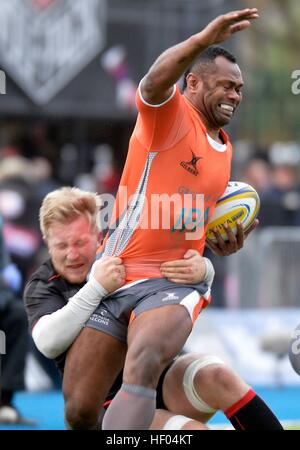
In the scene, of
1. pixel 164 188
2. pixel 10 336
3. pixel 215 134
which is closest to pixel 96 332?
pixel 164 188

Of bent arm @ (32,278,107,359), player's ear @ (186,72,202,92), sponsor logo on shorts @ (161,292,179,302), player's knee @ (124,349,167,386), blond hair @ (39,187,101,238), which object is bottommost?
player's knee @ (124,349,167,386)

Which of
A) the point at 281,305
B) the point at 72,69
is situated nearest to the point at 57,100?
the point at 72,69

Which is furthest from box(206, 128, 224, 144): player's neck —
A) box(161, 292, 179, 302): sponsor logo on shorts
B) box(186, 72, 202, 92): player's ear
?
box(161, 292, 179, 302): sponsor logo on shorts

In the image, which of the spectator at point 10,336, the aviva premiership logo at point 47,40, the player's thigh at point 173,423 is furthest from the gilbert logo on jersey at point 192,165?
the aviva premiership logo at point 47,40

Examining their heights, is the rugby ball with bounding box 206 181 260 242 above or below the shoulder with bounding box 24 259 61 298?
above

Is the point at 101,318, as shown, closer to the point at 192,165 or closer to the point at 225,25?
the point at 192,165

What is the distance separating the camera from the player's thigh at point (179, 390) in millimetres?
4934

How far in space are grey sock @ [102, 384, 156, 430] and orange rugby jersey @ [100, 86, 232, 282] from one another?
2.02 ft

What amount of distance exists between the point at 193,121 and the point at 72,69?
306 inches

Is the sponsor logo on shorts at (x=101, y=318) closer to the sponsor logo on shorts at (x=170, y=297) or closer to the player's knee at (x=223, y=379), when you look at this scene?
the sponsor logo on shorts at (x=170, y=297)

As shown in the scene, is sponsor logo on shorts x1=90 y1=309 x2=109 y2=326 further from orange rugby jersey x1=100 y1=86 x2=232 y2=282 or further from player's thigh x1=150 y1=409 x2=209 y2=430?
player's thigh x1=150 y1=409 x2=209 y2=430

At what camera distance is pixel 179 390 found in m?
4.95

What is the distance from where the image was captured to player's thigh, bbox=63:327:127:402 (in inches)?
184
